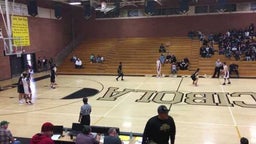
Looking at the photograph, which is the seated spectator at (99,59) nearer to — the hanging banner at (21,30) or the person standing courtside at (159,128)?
the hanging banner at (21,30)

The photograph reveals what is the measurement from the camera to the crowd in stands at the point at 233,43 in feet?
68.9

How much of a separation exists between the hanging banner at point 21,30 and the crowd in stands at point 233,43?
46.2ft

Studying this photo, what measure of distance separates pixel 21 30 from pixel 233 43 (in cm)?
1688

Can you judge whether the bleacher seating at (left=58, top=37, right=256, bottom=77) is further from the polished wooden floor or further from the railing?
the polished wooden floor

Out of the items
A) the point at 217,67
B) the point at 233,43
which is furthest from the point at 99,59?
the point at 233,43

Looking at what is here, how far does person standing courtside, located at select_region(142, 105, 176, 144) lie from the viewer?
415 cm

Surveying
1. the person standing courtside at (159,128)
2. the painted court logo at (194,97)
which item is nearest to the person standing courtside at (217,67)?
the painted court logo at (194,97)

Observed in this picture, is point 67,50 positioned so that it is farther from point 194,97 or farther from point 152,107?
point 152,107

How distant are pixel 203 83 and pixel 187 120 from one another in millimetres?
8067

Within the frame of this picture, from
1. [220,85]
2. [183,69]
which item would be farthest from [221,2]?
[183,69]

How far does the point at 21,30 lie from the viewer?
65.5ft

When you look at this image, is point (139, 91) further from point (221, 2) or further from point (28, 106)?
point (221, 2)

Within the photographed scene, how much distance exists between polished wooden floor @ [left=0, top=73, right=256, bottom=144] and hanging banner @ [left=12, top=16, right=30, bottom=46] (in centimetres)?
405

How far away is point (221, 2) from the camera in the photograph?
52.7 ft
